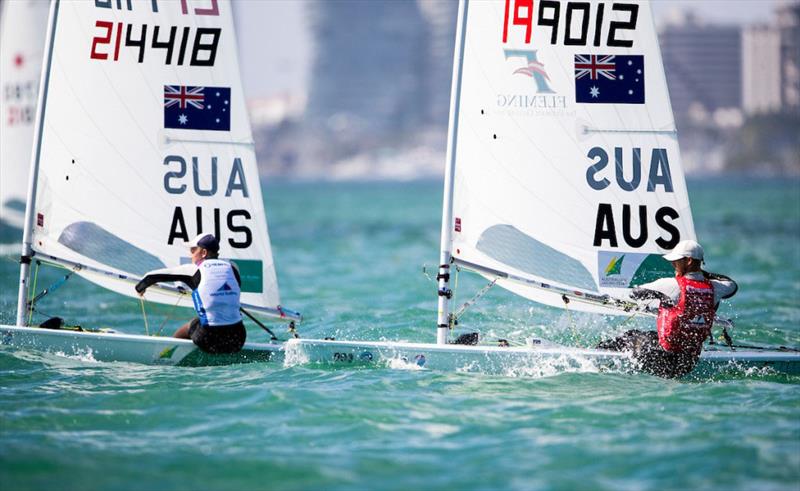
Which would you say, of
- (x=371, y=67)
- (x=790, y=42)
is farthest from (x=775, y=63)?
(x=371, y=67)

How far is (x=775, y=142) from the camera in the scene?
103125 millimetres

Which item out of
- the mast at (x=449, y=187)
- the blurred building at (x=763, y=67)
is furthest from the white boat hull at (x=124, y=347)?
the blurred building at (x=763, y=67)

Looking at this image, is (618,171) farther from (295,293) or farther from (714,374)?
(295,293)

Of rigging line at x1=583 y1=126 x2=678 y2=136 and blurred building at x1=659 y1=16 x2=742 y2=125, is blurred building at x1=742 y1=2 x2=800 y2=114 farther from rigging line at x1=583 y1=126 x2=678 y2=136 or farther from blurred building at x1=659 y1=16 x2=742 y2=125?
rigging line at x1=583 y1=126 x2=678 y2=136

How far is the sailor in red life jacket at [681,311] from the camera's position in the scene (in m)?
7.98

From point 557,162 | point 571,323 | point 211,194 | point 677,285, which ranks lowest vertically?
point 571,323

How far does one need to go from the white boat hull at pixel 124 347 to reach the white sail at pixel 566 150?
6.05 feet

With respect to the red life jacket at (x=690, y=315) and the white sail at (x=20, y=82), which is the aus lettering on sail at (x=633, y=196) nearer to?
the red life jacket at (x=690, y=315)

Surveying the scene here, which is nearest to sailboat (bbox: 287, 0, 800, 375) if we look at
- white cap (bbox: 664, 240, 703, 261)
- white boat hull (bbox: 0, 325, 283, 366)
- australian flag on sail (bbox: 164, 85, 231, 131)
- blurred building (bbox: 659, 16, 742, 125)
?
white boat hull (bbox: 0, 325, 283, 366)

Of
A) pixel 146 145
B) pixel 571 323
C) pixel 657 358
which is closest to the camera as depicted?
pixel 657 358

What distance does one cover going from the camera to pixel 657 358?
8219mm

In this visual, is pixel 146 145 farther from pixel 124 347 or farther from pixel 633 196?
pixel 633 196

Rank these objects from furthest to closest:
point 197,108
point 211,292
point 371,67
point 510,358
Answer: point 371,67, point 197,108, point 510,358, point 211,292

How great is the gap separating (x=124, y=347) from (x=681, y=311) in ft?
14.3
